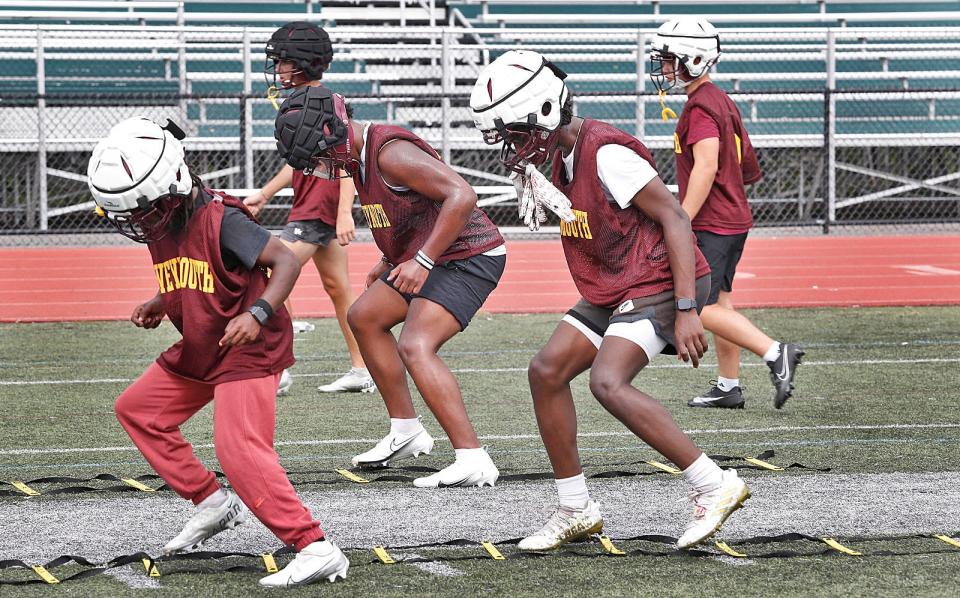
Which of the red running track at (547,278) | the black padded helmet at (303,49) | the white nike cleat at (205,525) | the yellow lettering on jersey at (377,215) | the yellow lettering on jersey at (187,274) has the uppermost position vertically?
the black padded helmet at (303,49)

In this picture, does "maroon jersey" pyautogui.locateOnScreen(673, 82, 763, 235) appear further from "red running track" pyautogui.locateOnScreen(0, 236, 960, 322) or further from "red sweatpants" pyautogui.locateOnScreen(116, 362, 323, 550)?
"red running track" pyautogui.locateOnScreen(0, 236, 960, 322)

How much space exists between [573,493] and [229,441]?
1267 millimetres

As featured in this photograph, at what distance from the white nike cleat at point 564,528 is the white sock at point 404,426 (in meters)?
1.40

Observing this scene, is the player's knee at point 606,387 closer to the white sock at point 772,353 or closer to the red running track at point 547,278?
the white sock at point 772,353

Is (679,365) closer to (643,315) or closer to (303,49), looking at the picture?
(303,49)

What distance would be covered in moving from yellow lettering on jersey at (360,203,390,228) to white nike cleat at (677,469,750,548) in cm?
185

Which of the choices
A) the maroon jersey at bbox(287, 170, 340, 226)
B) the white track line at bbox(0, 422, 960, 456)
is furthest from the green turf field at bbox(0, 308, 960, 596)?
the maroon jersey at bbox(287, 170, 340, 226)

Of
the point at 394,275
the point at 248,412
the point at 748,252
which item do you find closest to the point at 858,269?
the point at 748,252

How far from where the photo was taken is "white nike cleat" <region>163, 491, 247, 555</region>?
4719 mm

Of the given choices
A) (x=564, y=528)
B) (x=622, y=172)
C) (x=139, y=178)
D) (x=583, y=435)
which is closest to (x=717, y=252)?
(x=583, y=435)

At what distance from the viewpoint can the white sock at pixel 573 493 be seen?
193 inches

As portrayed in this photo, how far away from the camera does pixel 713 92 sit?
298 inches

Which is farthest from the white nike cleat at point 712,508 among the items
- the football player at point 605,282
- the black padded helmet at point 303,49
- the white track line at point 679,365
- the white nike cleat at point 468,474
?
the white track line at point 679,365

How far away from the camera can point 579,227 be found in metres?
4.93
